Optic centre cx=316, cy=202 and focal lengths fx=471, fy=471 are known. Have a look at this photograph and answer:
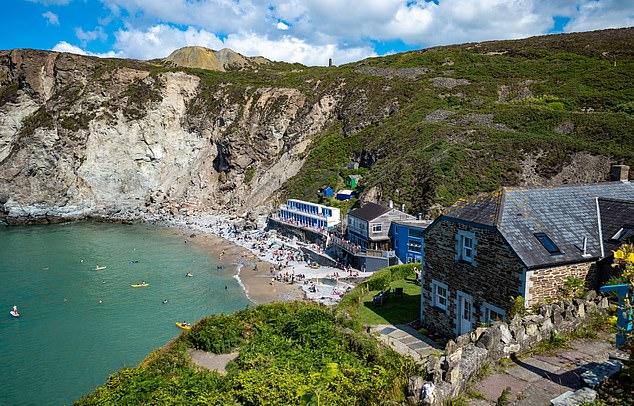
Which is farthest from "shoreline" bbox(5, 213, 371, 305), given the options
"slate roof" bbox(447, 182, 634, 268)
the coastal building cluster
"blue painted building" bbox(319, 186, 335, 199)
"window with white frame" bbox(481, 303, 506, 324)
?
"slate roof" bbox(447, 182, 634, 268)

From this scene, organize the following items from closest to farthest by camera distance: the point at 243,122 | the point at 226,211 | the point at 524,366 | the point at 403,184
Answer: the point at 524,366
the point at 403,184
the point at 226,211
the point at 243,122

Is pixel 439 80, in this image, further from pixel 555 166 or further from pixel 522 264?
pixel 522 264

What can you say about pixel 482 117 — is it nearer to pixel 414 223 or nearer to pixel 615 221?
pixel 414 223

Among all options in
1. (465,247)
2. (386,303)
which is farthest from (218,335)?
(465,247)

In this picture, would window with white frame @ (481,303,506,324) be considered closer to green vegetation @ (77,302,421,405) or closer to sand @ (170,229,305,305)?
green vegetation @ (77,302,421,405)

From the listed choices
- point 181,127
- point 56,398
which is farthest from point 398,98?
point 56,398

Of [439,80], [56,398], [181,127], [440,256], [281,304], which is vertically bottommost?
[56,398]
